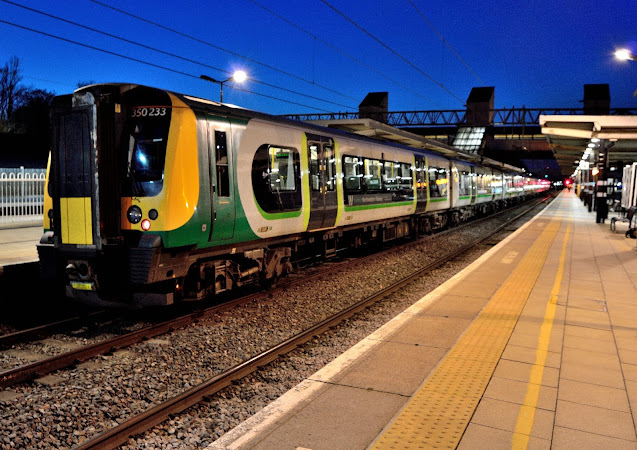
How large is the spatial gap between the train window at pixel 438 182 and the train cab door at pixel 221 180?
39.0 ft

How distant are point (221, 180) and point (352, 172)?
5.08m

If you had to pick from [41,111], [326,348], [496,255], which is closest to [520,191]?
[496,255]

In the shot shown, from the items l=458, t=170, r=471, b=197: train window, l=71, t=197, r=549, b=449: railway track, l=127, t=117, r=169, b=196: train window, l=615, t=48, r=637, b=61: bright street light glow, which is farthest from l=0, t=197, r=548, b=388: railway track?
l=458, t=170, r=471, b=197: train window

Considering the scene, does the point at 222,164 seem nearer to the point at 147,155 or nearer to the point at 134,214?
the point at 147,155

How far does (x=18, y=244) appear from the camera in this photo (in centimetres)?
1141

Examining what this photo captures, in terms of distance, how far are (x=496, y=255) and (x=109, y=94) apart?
10.4 m

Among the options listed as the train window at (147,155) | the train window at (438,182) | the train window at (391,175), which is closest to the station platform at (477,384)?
the train window at (147,155)

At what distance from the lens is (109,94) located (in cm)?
677

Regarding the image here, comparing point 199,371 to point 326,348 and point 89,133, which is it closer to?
point 326,348

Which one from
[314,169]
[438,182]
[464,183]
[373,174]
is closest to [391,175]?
[373,174]

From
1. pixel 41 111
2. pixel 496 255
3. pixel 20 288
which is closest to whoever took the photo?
Answer: pixel 20 288

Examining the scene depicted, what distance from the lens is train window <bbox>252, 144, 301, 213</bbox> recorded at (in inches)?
329

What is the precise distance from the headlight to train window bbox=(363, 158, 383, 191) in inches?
270

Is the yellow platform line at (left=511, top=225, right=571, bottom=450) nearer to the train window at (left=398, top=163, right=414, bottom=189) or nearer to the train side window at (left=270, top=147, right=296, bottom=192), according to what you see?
the train side window at (left=270, top=147, right=296, bottom=192)
